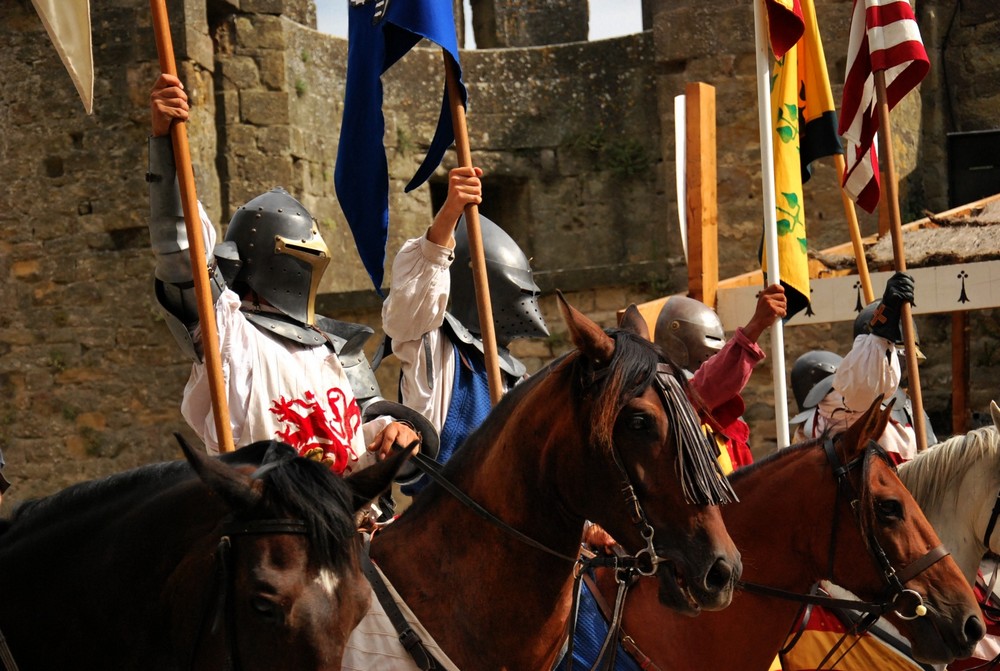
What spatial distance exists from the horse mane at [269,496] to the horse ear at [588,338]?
0.86 metres

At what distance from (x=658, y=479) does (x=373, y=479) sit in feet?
2.68

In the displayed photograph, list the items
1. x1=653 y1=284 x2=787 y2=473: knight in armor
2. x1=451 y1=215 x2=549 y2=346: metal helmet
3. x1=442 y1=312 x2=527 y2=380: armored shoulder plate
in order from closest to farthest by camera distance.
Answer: x1=442 y1=312 x2=527 y2=380: armored shoulder plate < x1=451 y1=215 x2=549 y2=346: metal helmet < x1=653 y1=284 x2=787 y2=473: knight in armor

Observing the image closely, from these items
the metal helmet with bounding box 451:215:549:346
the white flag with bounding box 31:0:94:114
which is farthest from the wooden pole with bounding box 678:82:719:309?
the white flag with bounding box 31:0:94:114

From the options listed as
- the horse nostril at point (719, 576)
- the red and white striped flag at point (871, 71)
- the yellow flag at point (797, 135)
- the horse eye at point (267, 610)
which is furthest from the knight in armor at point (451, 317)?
the red and white striped flag at point (871, 71)

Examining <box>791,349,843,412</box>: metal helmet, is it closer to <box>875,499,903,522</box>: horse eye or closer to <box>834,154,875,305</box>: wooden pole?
<box>834,154,875,305</box>: wooden pole

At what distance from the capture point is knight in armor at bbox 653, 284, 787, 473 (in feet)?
17.9

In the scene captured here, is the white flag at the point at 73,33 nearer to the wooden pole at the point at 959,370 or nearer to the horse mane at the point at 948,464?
the horse mane at the point at 948,464

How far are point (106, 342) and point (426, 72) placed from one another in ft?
13.8

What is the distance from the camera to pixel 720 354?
219 inches

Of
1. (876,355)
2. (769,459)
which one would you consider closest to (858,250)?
(876,355)

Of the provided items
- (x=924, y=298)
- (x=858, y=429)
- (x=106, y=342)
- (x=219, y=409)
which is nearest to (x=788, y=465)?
(x=858, y=429)

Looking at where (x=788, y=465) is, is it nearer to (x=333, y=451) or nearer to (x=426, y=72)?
(x=333, y=451)

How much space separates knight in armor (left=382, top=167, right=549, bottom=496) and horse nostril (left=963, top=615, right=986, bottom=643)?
1.67 meters

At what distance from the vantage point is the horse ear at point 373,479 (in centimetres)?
271
